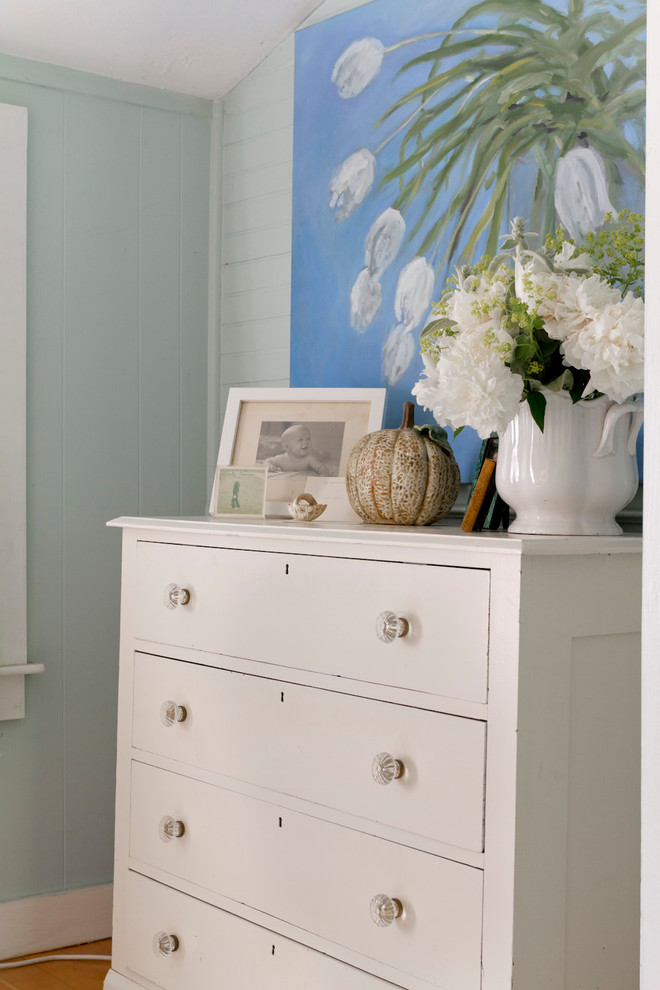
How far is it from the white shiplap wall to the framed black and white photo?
0.68ft

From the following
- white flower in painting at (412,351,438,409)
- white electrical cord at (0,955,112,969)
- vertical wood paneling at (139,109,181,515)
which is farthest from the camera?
vertical wood paneling at (139,109,181,515)

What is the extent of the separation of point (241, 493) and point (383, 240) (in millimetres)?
621

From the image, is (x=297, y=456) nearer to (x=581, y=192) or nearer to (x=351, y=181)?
(x=351, y=181)

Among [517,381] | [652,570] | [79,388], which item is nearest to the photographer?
[652,570]

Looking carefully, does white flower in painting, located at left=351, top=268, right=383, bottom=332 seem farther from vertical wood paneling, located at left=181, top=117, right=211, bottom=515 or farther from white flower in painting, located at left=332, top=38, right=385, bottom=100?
vertical wood paneling, located at left=181, top=117, right=211, bottom=515

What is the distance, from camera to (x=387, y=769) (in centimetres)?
149

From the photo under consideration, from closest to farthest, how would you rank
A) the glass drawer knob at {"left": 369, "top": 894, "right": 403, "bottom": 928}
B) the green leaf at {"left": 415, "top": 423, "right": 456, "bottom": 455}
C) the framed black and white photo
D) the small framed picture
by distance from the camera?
the glass drawer knob at {"left": 369, "top": 894, "right": 403, "bottom": 928} → the green leaf at {"left": 415, "top": 423, "right": 456, "bottom": 455} → the small framed picture → the framed black and white photo

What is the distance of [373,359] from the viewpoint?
224 cm

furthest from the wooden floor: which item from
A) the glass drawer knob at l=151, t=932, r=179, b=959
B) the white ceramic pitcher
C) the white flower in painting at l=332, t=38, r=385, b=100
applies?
the white flower in painting at l=332, t=38, r=385, b=100

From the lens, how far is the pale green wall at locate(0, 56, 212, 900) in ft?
8.18

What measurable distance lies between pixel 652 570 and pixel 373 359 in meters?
1.46

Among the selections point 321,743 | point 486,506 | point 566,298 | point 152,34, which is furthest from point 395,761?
point 152,34

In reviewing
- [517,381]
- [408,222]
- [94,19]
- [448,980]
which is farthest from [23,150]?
[448,980]

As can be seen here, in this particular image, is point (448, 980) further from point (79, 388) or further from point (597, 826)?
point (79, 388)
